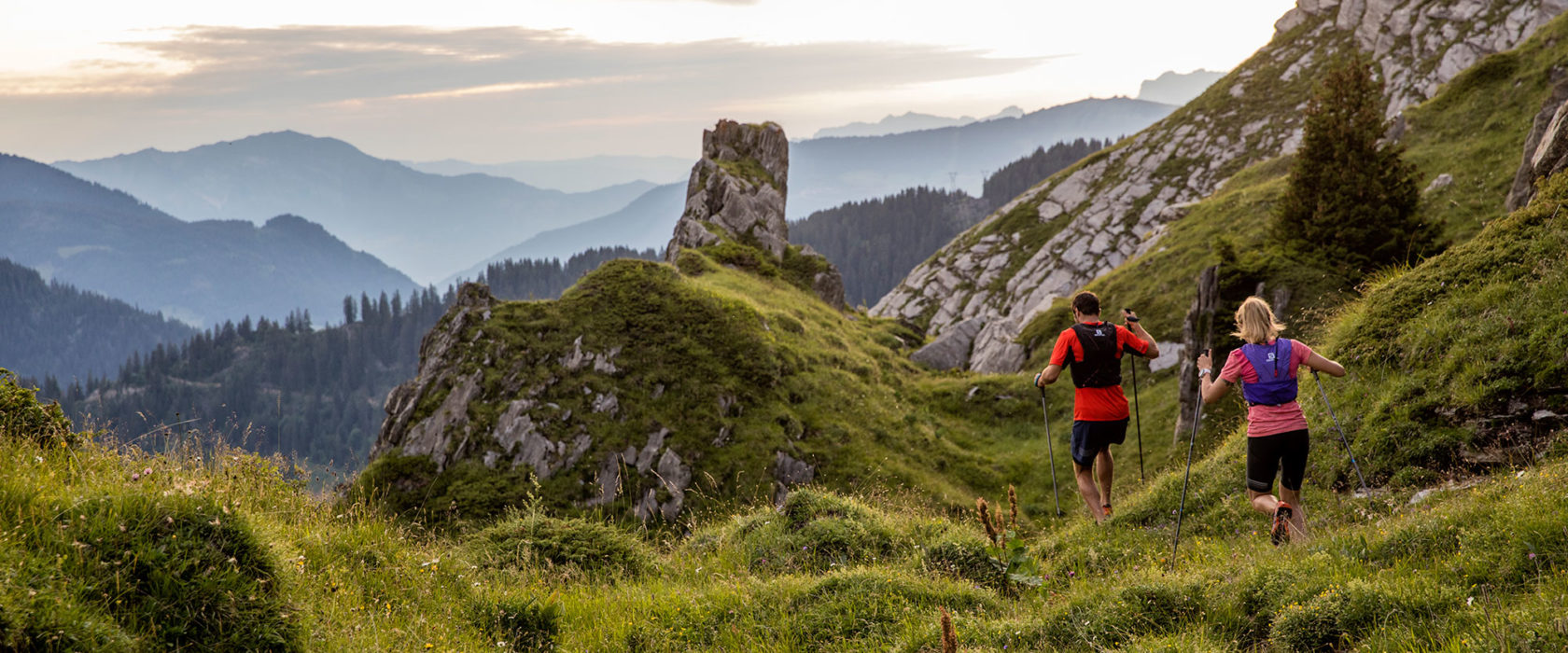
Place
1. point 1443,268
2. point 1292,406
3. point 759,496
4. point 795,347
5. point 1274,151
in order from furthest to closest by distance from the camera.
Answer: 1. point 1274,151
2. point 795,347
3. point 759,496
4. point 1443,268
5. point 1292,406

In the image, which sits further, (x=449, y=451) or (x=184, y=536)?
(x=449, y=451)

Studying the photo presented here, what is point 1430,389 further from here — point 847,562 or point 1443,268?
point 847,562

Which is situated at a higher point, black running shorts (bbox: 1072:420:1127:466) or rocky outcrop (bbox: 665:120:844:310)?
rocky outcrop (bbox: 665:120:844:310)

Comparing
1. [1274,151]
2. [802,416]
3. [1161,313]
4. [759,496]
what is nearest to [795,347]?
[802,416]

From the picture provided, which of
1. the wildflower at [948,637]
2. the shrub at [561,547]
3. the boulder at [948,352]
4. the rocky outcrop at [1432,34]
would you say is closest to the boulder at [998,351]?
the boulder at [948,352]

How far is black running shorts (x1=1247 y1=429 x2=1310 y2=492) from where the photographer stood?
8758 mm

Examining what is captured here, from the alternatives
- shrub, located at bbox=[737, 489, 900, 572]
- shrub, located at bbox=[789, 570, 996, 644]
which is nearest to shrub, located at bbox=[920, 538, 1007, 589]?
shrub, located at bbox=[789, 570, 996, 644]

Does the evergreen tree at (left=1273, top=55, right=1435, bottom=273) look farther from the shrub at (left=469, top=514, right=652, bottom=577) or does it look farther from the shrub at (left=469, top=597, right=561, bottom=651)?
the shrub at (left=469, top=597, right=561, bottom=651)

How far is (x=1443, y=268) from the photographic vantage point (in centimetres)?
1262

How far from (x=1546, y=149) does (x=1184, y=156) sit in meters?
57.0

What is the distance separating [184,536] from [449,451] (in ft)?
53.5

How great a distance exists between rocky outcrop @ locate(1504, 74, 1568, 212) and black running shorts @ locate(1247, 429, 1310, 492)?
9.16 meters

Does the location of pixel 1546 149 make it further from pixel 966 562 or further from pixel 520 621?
pixel 520 621

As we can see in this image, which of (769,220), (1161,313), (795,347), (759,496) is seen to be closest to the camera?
(759,496)
